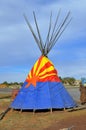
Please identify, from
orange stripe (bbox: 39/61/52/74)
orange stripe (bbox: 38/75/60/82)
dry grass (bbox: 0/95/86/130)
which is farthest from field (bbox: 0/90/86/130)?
orange stripe (bbox: 39/61/52/74)

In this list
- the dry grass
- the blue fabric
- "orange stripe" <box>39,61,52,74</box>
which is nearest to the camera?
the dry grass

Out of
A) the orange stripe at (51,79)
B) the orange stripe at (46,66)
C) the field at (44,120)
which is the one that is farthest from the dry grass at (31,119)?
the orange stripe at (46,66)

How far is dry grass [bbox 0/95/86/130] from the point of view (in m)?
16.5

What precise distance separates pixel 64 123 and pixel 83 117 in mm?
1189

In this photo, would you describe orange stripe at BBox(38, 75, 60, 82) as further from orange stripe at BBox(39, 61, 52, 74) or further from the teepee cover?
orange stripe at BBox(39, 61, 52, 74)

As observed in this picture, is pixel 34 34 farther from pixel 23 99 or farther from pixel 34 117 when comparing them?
pixel 34 117

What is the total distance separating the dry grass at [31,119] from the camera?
1650cm

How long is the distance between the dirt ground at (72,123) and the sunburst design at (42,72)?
3913mm

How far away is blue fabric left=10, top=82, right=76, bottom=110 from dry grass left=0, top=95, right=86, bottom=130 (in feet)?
1.28

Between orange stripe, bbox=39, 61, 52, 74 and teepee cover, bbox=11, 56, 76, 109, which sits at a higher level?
orange stripe, bbox=39, 61, 52, 74

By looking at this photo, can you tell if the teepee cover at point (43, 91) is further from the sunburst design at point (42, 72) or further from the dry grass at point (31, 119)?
the dry grass at point (31, 119)

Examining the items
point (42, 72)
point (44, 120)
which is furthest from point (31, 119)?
point (42, 72)

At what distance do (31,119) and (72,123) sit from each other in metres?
2.98

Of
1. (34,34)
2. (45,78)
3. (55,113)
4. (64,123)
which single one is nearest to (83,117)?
(64,123)
